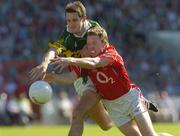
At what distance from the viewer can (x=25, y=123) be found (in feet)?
83.3

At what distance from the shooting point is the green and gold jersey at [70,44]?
11.1 meters

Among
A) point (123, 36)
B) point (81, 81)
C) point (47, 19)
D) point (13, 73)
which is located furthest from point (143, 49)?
point (81, 81)

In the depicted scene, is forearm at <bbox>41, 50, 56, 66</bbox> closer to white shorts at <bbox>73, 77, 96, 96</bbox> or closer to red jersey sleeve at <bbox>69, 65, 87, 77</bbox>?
red jersey sleeve at <bbox>69, 65, 87, 77</bbox>

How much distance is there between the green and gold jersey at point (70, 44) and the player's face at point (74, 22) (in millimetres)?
181

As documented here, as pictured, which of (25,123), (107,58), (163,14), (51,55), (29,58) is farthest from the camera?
(163,14)

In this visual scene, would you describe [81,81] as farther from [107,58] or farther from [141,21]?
[141,21]

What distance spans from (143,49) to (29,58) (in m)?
5.48

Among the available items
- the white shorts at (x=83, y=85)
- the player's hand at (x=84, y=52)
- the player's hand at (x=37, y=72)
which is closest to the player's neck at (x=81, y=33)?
the player's hand at (x=84, y=52)

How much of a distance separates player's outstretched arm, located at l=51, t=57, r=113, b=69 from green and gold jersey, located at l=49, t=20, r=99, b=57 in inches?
45.5

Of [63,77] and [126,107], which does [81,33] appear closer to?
[63,77]

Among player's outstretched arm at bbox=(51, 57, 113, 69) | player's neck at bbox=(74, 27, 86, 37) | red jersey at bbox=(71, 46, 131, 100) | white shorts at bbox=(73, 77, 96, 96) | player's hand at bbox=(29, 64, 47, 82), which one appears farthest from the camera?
player's neck at bbox=(74, 27, 86, 37)

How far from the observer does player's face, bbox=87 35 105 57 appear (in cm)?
1010

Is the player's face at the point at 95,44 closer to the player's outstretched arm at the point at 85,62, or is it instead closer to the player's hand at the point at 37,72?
the player's outstretched arm at the point at 85,62

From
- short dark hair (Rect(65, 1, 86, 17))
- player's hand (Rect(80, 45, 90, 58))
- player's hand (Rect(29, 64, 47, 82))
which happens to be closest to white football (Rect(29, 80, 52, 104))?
player's hand (Rect(29, 64, 47, 82))
